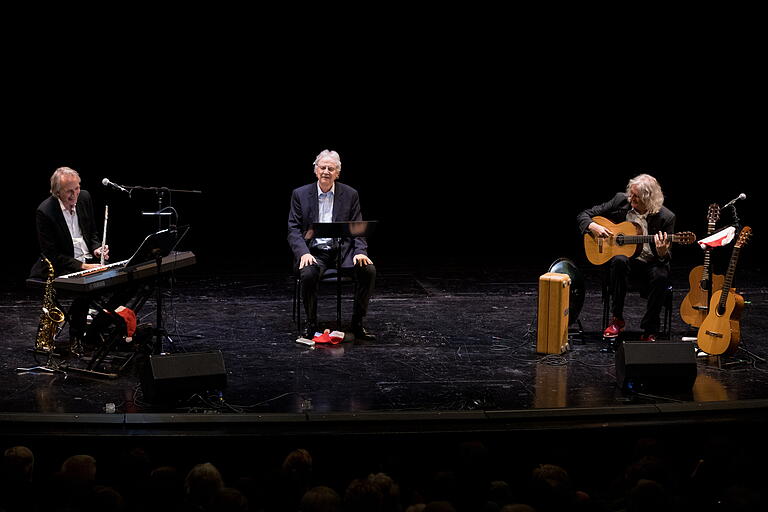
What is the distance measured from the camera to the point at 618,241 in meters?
6.01

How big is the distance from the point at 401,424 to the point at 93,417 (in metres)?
1.49

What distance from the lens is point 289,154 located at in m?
10.5

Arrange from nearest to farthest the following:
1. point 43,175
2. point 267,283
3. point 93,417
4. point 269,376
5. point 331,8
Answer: point 93,417 < point 269,376 < point 267,283 < point 331,8 < point 43,175

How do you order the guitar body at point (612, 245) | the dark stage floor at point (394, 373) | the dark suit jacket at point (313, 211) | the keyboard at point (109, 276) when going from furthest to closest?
the dark suit jacket at point (313, 211)
the guitar body at point (612, 245)
the keyboard at point (109, 276)
the dark stage floor at point (394, 373)

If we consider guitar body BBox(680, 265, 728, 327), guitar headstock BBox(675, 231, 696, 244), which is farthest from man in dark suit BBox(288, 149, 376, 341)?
guitar body BBox(680, 265, 728, 327)

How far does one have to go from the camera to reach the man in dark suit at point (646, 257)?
5.95 m

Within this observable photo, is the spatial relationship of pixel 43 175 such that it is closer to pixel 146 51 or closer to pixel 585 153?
pixel 146 51

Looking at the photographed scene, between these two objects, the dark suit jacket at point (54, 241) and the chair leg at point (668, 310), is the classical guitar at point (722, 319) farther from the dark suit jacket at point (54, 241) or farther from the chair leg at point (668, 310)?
the dark suit jacket at point (54, 241)

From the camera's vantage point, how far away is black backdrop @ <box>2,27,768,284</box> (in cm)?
967

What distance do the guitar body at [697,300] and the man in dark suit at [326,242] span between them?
2200 millimetres

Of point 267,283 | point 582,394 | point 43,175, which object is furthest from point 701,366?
point 43,175

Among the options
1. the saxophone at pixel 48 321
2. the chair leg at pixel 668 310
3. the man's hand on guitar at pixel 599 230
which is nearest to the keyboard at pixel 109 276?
the saxophone at pixel 48 321

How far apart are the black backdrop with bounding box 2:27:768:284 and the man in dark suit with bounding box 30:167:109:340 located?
9.97 ft

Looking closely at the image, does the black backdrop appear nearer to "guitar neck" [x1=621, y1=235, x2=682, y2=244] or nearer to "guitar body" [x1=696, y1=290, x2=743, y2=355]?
"guitar neck" [x1=621, y1=235, x2=682, y2=244]
